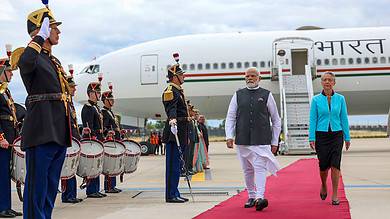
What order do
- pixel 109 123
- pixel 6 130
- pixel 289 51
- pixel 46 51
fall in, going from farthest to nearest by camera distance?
1. pixel 289 51
2. pixel 109 123
3. pixel 6 130
4. pixel 46 51

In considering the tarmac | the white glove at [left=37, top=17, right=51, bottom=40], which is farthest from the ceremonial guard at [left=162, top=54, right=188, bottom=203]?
the white glove at [left=37, top=17, right=51, bottom=40]

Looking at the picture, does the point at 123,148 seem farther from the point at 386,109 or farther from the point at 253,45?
the point at 386,109

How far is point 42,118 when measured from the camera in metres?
4.53

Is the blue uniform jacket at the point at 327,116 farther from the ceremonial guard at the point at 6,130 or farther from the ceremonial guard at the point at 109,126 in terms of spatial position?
the ceremonial guard at the point at 6,130

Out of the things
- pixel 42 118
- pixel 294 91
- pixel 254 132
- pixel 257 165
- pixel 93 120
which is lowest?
pixel 257 165

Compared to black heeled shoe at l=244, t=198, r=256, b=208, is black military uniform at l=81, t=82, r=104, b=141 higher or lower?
higher

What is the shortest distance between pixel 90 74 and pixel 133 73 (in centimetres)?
164

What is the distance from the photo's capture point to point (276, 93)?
19.6 metres

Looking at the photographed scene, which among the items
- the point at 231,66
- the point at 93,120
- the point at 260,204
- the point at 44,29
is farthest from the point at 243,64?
the point at 44,29

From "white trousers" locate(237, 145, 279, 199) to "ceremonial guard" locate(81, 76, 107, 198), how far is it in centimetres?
241

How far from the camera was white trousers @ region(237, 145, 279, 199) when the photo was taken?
6367 mm

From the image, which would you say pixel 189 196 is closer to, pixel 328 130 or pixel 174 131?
pixel 174 131

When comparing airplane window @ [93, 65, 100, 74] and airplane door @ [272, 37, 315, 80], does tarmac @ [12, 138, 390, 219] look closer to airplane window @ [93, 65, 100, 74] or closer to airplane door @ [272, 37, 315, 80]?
airplane door @ [272, 37, 315, 80]

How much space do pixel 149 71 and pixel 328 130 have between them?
44.0ft
